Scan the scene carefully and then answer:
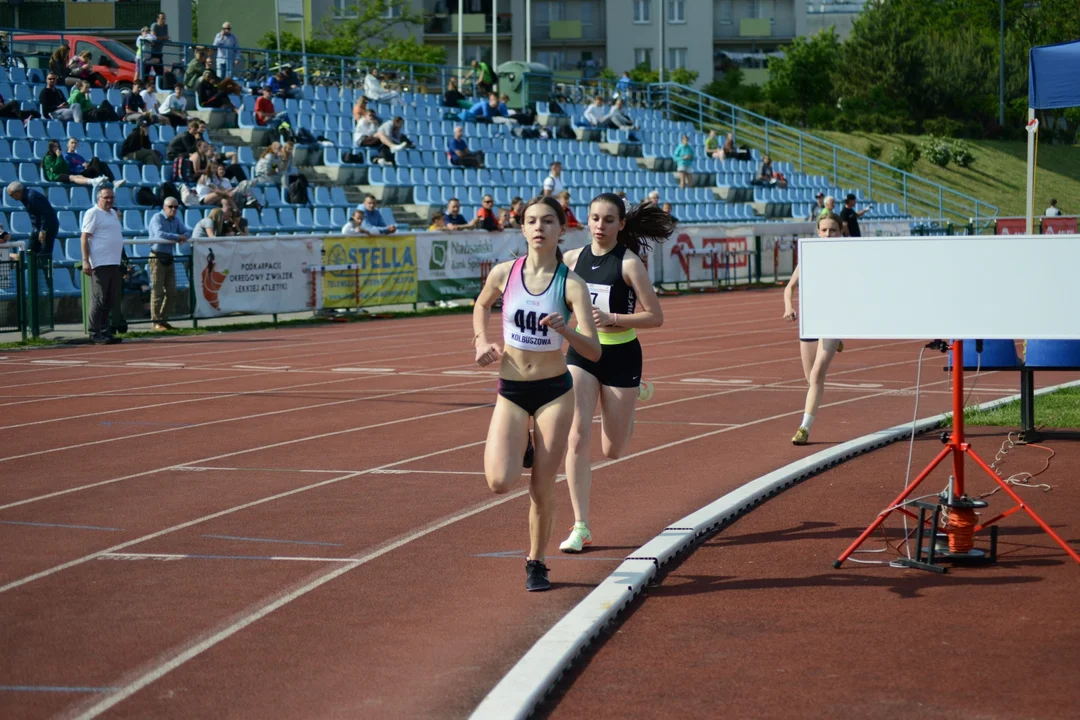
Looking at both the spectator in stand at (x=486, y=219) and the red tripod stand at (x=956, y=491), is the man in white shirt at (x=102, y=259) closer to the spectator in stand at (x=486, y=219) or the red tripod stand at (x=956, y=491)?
the spectator in stand at (x=486, y=219)

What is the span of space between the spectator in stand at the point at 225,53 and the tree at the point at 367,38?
116ft

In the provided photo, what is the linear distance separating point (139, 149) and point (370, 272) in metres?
5.24

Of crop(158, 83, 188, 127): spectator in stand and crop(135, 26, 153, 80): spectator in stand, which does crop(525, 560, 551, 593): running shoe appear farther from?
crop(135, 26, 153, 80): spectator in stand

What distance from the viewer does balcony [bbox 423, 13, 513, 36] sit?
85875 millimetres

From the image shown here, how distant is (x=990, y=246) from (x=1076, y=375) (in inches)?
386

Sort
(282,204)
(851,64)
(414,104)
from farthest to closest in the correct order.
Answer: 1. (851,64)
2. (414,104)
3. (282,204)

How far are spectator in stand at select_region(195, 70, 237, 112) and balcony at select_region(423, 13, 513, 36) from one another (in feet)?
181

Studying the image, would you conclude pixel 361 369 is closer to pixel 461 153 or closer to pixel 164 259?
pixel 164 259

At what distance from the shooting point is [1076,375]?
1584 cm

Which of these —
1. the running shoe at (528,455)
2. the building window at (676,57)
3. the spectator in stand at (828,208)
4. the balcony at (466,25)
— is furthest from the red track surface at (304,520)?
the building window at (676,57)

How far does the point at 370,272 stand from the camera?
2600 centimetres


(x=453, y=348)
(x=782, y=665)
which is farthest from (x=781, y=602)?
(x=453, y=348)

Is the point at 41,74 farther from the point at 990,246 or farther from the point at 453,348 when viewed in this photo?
the point at 990,246

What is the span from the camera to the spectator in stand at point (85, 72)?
95.3 ft
